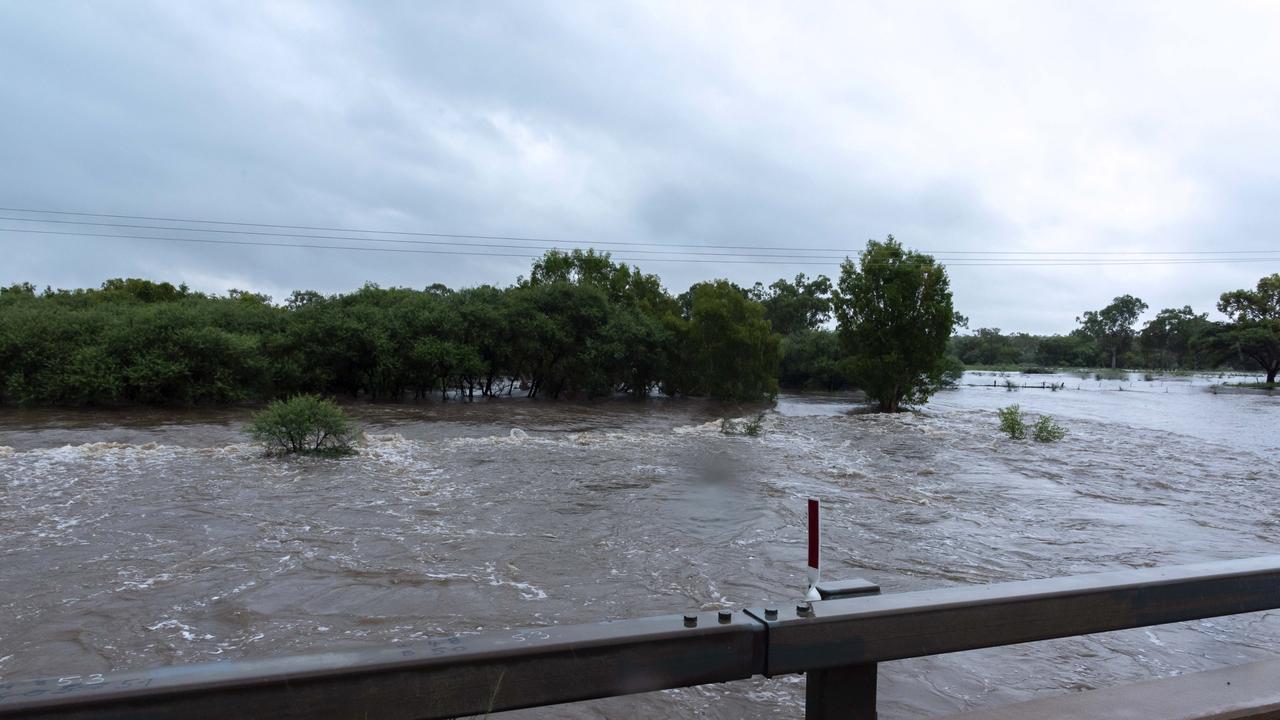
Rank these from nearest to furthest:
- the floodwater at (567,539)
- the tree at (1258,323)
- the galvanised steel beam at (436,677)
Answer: the galvanised steel beam at (436,677), the floodwater at (567,539), the tree at (1258,323)

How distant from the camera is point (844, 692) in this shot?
2.77m

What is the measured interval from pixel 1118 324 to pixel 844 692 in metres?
169

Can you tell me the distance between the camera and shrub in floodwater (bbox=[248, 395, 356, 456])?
48.4 feet

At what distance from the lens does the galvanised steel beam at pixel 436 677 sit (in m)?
1.83

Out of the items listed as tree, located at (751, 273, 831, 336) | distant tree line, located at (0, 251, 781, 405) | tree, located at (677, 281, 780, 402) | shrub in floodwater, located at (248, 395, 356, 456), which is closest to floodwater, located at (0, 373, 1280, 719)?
shrub in floodwater, located at (248, 395, 356, 456)

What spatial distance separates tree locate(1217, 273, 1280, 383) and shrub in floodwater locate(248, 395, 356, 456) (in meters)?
86.5

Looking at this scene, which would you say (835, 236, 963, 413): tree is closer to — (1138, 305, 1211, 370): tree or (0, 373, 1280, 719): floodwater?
(0, 373, 1280, 719): floodwater

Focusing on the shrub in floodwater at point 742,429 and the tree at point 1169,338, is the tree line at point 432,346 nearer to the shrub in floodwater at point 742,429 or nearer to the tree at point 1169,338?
the shrub in floodwater at point 742,429

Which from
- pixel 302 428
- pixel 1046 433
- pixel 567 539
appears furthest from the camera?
pixel 1046 433

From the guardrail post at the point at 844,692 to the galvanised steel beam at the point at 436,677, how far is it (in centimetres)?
45

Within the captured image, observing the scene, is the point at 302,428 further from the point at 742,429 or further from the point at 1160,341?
the point at 1160,341

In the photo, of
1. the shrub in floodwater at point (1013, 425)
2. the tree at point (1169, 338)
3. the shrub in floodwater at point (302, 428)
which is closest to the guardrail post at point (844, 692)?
the shrub in floodwater at point (302, 428)

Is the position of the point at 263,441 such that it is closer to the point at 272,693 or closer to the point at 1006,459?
the point at 272,693

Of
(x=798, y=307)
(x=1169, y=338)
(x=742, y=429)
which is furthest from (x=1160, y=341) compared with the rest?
(x=742, y=429)
